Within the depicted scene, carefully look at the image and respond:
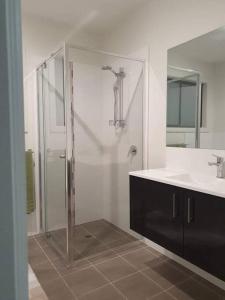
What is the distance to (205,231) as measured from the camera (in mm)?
1468

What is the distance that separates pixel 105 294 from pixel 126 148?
4.90 ft

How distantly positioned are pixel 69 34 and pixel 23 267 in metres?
2.85

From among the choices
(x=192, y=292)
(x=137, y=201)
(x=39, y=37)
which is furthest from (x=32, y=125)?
(x=192, y=292)

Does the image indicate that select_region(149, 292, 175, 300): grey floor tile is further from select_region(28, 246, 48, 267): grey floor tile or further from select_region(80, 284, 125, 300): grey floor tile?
select_region(28, 246, 48, 267): grey floor tile

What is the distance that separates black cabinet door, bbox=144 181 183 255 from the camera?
1.65m

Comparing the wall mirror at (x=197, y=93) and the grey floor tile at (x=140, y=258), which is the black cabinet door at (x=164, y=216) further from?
the wall mirror at (x=197, y=93)

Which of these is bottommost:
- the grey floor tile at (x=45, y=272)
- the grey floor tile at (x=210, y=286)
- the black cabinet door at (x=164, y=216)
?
the grey floor tile at (x=45, y=272)

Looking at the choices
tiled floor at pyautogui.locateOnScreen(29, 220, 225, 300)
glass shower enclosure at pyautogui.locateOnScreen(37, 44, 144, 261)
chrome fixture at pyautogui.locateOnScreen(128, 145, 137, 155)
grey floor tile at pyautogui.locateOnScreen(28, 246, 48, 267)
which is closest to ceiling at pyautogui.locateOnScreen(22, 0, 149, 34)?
glass shower enclosure at pyautogui.locateOnScreen(37, 44, 144, 261)

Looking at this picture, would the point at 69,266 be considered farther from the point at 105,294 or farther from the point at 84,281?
the point at 105,294

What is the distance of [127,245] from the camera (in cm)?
248

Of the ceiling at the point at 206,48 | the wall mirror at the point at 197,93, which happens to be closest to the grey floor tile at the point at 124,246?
the wall mirror at the point at 197,93

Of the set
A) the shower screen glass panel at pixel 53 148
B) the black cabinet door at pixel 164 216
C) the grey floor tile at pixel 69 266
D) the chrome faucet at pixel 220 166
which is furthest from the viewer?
the shower screen glass panel at pixel 53 148

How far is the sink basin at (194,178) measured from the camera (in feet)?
5.96

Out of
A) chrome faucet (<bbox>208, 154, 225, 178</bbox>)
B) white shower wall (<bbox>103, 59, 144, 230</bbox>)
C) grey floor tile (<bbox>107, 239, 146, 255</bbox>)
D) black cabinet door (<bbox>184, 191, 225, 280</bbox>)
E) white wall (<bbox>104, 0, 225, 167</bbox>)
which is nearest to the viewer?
black cabinet door (<bbox>184, 191, 225, 280</bbox>)
